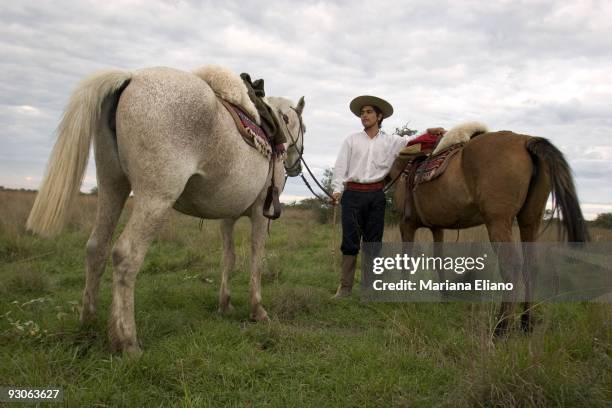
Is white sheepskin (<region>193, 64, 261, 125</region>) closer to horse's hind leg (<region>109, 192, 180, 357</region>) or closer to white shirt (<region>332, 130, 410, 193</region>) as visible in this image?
horse's hind leg (<region>109, 192, 180, 357</region>)

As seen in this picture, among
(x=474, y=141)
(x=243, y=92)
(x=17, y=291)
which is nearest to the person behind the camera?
(x=243, y=92)

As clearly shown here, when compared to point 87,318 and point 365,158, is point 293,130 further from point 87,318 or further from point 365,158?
point 87,318

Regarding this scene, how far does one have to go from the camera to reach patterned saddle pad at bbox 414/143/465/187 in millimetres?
4629

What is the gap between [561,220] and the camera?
3.81m

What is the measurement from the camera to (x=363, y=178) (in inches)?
221

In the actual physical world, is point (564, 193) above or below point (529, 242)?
above

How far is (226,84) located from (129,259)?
1.64 metres

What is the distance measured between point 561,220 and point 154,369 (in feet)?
12.0

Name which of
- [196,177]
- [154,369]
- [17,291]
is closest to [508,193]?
[196,177]

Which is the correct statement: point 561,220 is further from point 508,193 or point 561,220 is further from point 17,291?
point 17,291

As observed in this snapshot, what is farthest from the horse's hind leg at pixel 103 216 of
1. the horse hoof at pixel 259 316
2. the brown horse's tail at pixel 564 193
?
the brown horse's tail at pixel 564 193

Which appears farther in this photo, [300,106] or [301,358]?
[300,106]

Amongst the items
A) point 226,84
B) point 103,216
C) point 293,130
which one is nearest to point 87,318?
point 103,216

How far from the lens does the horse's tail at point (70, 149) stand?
277 centimetres
